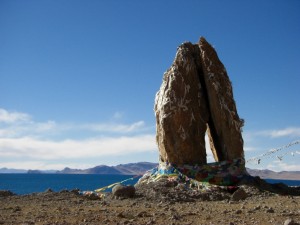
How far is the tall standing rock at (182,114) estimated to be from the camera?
21.1m

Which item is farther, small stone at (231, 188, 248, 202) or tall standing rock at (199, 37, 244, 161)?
tall standing rock at (199, 37, 244, 161)

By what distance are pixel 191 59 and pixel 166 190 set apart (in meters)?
8.18

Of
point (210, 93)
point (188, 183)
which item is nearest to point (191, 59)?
point (210, 93)

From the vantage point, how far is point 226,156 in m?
21.5

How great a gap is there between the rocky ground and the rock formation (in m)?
3.17

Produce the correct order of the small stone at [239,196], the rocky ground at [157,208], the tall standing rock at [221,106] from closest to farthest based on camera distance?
the rocky ground at [157,208], the small stone at [239,196], the tall standing rock at [221,106]

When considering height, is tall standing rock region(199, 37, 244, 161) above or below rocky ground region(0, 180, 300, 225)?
above

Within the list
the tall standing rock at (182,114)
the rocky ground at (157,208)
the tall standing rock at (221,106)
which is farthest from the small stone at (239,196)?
the tall standing rock at (182,114)

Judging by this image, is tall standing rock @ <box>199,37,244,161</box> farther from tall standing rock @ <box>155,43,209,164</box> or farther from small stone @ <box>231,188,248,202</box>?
small stone @ <box>231,188,248,202</box>

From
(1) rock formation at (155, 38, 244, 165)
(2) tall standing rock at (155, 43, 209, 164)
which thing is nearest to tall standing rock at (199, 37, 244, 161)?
(1) rock formation at (155, 38, 244, 165)

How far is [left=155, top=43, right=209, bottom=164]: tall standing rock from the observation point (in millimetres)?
21109

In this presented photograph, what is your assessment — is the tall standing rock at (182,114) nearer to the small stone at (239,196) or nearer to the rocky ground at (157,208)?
the rocky ground at (157,208)

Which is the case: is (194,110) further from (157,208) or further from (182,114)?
(157,208)

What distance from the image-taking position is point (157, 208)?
12969 mm
